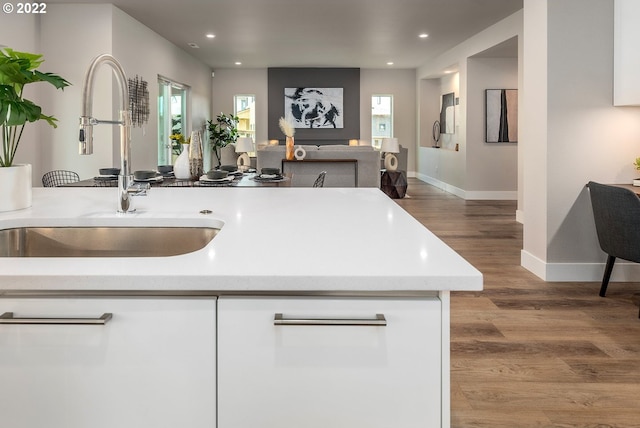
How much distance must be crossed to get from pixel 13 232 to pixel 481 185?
8.67m

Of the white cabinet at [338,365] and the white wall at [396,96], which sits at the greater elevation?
the white wall at [396,96]

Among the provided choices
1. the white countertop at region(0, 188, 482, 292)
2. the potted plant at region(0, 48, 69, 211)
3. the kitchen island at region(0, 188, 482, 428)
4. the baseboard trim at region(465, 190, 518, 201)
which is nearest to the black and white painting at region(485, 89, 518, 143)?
the baseboard trim at region(465, 190, 518, 201)

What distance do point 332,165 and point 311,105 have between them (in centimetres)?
582

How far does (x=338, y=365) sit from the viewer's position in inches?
39.3

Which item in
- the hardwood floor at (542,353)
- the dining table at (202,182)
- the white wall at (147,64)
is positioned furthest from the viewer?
the white wall at (147,64)

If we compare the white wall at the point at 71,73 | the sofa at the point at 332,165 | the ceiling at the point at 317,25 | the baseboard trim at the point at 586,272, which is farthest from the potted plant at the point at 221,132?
the baseboard trim at the point at 586,272

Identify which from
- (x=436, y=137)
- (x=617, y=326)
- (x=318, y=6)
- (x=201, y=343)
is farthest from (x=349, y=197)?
(x=436, y=137)

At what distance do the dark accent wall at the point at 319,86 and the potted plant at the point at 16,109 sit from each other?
11238 mm

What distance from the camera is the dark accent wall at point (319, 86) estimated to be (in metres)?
12.8

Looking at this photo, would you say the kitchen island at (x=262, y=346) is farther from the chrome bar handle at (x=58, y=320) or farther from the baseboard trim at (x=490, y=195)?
the baseboard trim at (x=490, y=195)

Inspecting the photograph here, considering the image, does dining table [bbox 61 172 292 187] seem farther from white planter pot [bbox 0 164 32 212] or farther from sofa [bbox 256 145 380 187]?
sofa [bbox 256 145 380 187]

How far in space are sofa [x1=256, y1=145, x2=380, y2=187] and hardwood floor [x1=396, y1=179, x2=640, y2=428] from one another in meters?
2.97

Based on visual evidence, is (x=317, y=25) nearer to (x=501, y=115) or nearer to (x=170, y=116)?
(x=170, y=116)

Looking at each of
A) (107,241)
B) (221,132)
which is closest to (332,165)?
(221,132)
